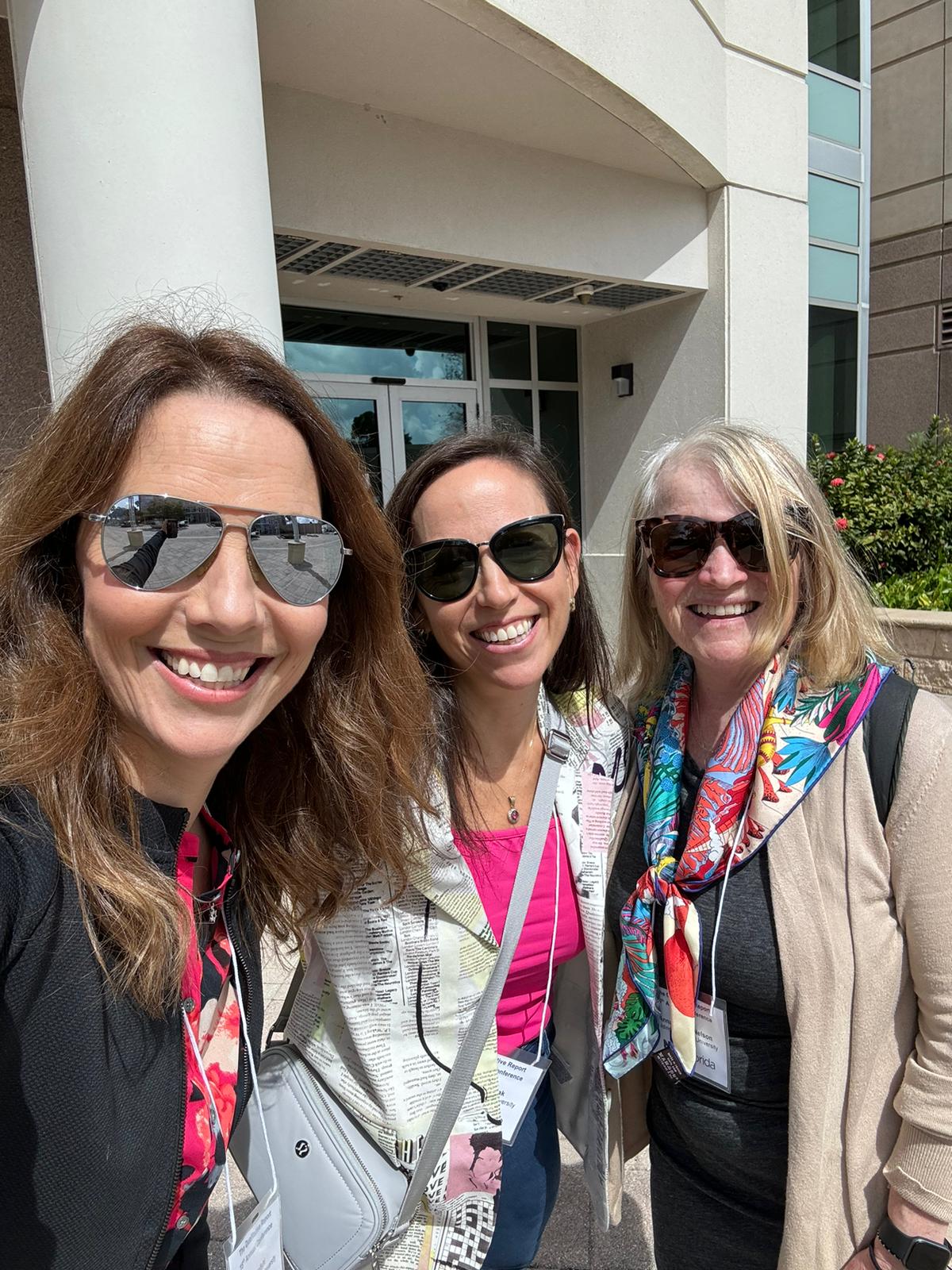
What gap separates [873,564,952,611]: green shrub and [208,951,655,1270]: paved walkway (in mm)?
5315

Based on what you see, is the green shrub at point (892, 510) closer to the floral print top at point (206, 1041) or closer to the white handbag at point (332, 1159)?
the white handbag at point (332, 1159)

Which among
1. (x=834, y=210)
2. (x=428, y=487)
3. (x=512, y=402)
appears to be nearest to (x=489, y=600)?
(x=428, y=487)

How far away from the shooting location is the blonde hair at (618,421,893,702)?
1729 mm

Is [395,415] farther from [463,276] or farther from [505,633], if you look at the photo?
[505,633]

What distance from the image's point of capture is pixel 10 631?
1.23m

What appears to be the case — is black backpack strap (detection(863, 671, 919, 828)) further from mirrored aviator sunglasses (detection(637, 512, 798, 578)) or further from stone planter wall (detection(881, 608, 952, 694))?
stone planter wall (detection(881, 608, 952, 694))

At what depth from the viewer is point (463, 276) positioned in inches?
284

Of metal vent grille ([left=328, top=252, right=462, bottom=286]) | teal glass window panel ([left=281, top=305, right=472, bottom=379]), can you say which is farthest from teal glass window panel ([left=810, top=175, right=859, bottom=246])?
metal vent grille ([left=328, top=252, right=462, bottom=286])

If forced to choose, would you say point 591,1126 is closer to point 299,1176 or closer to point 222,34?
point 299,1176

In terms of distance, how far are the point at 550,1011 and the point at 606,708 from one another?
2.62 feet

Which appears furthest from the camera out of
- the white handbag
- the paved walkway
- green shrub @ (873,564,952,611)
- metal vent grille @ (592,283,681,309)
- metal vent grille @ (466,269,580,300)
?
metal vent grille @ (592,283,681,309)

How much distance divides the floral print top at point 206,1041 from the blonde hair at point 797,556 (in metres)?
1.22

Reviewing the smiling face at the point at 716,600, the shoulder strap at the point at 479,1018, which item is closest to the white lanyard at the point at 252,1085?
the shoulder strap at the point at 479,1018

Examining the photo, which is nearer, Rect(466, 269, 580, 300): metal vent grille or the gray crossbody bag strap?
the gray crossbody bag strap
